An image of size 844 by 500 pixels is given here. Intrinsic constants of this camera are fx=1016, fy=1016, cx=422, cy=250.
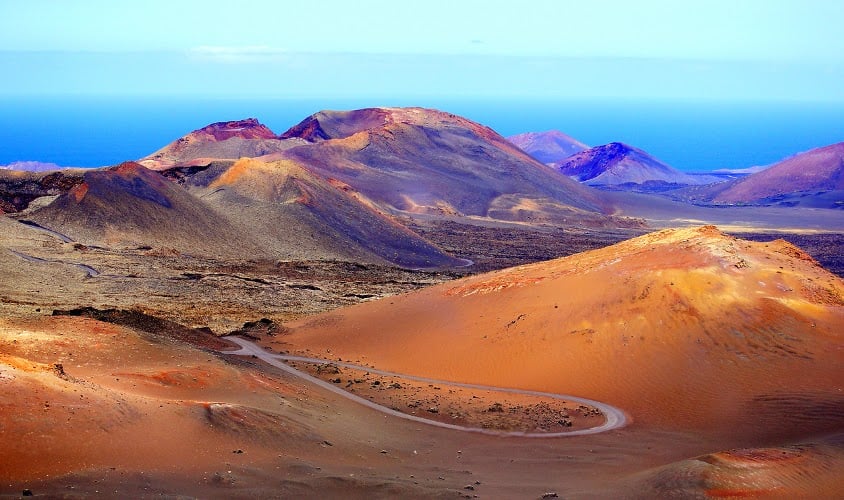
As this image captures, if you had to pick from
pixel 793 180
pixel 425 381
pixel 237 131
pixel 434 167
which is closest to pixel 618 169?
pixel 793 180

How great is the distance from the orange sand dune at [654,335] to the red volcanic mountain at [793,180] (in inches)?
3653

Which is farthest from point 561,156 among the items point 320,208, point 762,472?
point 762,472

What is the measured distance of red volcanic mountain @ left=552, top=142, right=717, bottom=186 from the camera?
14438 cm

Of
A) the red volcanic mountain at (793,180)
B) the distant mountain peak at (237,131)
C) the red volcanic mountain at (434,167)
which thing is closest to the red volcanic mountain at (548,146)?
the red volcanic mountain at (793,180)

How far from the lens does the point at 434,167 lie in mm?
102312

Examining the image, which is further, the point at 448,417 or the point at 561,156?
the point at 561,156

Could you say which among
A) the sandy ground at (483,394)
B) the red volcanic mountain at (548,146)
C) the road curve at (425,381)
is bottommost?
the road curve at (425,381)

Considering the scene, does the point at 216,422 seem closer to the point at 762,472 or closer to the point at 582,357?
the point at 762,472

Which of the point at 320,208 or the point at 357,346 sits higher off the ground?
the point at 320,208

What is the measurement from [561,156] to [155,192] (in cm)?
12351

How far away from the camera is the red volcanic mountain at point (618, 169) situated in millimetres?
144375

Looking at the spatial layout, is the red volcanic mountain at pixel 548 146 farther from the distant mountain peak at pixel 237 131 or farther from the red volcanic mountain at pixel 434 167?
the distant mountain peak at pixel 237 131

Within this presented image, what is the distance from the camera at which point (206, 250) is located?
5581 centimetres

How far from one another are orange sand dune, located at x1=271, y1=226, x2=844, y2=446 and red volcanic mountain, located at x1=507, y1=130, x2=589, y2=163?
140m
